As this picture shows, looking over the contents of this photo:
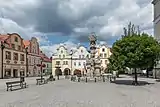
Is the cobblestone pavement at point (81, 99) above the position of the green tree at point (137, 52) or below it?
below

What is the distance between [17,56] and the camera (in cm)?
6419

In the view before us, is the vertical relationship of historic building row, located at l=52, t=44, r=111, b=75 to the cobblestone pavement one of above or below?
above

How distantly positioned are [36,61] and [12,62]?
16431mm

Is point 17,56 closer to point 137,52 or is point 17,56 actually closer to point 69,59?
point 69,59

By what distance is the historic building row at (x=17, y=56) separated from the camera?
2259 inches

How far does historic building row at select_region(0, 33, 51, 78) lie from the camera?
57.4 metres

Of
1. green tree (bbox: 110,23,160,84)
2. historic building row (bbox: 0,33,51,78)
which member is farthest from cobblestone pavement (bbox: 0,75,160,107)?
historic building row (bbox: 0,33,51,78)

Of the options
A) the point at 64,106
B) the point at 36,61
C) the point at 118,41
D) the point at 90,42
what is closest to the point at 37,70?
the point at 36,61

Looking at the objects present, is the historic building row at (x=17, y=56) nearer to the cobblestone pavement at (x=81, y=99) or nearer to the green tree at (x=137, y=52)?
the green tree at (x=137, y=52)

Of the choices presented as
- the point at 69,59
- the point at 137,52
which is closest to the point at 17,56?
the point at 69,59

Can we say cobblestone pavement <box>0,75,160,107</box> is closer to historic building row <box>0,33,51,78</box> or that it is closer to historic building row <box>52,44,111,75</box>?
historic building row <box>0,33,51,78</box>

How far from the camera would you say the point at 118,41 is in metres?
30.7

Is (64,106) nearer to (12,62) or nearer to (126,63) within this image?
(126,63)

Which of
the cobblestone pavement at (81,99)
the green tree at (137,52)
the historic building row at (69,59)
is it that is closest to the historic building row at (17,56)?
the historic building row at (69,59)
